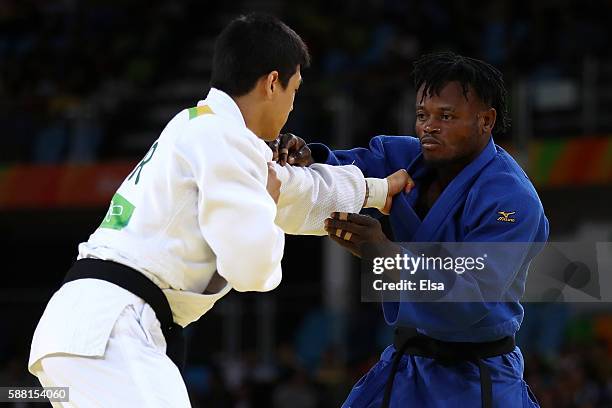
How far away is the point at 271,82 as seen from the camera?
3016 millimetres

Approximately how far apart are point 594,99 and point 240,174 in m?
6.39

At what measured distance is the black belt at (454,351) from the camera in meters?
3.24

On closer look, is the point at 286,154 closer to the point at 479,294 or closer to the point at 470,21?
the point at 479,294

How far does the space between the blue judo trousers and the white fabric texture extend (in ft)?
2.68

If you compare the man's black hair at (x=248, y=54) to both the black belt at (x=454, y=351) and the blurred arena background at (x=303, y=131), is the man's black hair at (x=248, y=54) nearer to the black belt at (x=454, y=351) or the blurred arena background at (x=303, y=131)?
the black belt at (x=454, y=351)

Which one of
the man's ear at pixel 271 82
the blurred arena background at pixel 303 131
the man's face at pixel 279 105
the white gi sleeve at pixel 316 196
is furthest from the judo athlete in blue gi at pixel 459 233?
the blurred arena background at pixel 303 131

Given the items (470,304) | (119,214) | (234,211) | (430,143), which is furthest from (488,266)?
(119,214)

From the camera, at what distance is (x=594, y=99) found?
8641 mm

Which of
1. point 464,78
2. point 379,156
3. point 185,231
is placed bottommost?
point 185,231

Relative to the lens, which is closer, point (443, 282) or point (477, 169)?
point (443, 282)

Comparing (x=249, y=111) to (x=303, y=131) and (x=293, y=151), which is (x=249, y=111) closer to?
(x=293, y=151)

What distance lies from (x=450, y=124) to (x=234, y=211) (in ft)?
2.92

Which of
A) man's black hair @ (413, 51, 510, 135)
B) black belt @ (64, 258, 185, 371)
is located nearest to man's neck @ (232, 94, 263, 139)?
black belt @ (64, 258, 185, 371)

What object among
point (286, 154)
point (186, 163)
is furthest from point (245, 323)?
point (186, 163)
